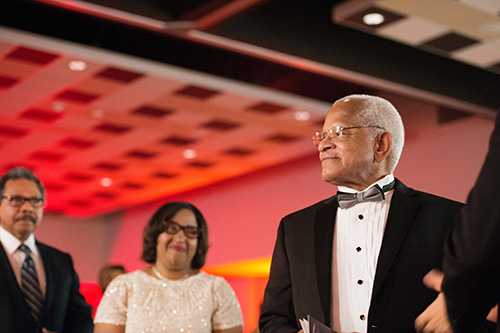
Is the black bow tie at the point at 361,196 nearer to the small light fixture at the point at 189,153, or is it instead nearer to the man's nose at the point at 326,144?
the man's nose at the point at 326,144

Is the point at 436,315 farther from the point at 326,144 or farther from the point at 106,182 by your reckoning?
the point at 106,182

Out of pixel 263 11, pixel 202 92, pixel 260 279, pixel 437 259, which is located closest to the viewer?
pixel 437 259

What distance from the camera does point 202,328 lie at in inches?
116

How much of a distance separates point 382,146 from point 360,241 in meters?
0.28

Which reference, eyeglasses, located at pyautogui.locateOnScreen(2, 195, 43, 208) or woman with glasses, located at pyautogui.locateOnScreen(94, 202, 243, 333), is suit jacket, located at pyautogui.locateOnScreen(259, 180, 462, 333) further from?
eyeglasses, located at pyautogui.locateOnScreen(2, 195, 43, 208)

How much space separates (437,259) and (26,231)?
1826 millimetres

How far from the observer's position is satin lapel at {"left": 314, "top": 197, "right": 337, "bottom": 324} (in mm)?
1922

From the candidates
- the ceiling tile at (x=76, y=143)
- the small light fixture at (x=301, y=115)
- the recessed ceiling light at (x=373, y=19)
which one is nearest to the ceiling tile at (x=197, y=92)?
the small light fixture at (x=301, y=115)

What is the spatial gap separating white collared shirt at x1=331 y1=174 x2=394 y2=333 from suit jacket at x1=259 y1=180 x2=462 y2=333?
31 mm

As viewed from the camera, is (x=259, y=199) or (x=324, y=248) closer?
(x=324, y=248)

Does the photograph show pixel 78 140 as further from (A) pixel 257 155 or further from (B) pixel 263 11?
(B) pixel 263 11

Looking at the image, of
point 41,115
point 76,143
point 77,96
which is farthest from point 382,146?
point 76,143

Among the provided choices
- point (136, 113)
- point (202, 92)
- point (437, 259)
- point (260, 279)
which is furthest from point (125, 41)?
point (260, 279)

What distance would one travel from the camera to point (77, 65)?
6.25 meters
